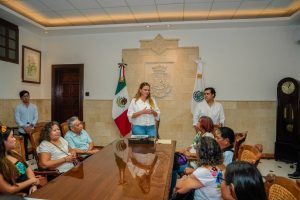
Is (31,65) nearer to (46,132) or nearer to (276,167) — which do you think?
(46,132)

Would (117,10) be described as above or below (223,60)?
above

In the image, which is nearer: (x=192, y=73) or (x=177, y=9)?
(x=177, y=9)

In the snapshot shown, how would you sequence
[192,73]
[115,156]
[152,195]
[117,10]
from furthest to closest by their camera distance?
[192,73], [117,10], [115,156], [152,195]

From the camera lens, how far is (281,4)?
12.8ft

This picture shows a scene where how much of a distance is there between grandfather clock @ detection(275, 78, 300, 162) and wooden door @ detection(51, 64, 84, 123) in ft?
14.5

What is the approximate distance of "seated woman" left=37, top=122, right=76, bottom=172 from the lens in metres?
1.98

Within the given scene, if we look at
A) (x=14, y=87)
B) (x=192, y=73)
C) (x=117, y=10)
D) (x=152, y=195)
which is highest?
(x=117, y=10)

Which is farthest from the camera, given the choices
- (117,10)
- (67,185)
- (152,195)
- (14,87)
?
(14,87)

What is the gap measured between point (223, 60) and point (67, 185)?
14.0 feet

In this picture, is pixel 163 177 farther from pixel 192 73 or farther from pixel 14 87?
pixel 14 87

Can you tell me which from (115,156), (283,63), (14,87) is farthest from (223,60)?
(14,87)

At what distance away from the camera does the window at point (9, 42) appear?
13.6ft

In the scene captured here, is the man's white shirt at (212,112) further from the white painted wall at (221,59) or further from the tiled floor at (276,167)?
the tiled floor at (276,167)

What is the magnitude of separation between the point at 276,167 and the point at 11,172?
4.18 m
